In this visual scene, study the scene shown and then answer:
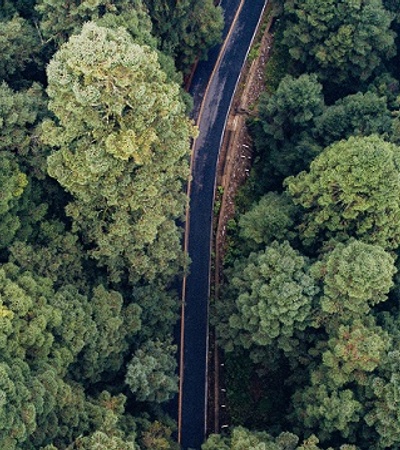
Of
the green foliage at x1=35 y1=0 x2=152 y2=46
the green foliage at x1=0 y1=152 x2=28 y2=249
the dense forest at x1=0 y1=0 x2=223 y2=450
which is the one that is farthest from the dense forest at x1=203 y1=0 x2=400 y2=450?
the green foliage at x1=0 y1=152 x2=28 y2=249

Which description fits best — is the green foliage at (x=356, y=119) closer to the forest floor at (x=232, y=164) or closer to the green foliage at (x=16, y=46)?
the forest floor at (x=232, y=164)

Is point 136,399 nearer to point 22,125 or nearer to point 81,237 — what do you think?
point 81,237

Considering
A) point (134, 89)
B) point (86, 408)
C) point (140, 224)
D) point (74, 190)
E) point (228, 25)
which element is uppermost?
point (228, 25)

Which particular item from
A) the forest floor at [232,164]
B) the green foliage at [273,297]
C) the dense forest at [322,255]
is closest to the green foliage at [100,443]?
the dense forest at [322,255]

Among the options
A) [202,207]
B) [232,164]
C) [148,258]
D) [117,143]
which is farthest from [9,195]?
[232,164]

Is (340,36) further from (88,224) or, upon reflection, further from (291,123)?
(88,224)

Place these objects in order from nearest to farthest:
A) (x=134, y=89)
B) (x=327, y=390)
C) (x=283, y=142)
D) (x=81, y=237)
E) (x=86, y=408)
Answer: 1. (x=134, y=89)
2. (x=86, y=408)
3. (x=327, y=390)
4. (x=81, y=237)
5. (x=283, y=142)

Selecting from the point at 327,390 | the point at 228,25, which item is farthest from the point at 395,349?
the point at 228,25

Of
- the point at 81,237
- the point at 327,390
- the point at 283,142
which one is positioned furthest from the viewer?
the point at 283,142
